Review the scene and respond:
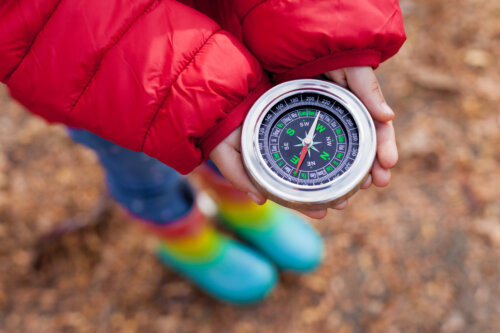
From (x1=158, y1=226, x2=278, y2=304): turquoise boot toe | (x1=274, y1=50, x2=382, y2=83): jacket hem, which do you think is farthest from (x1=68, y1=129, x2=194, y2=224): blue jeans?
(x1=274, y1=50, x2=382, y2=83): jacket hem

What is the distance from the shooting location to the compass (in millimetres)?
1201

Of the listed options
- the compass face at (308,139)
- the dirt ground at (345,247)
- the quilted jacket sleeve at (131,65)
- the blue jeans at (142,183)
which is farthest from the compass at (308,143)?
the dirt ground at (345,247)

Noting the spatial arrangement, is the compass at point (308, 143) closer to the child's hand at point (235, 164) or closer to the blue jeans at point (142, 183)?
the child's hand at point (235, 164)

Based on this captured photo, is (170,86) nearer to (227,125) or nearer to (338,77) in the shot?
(227,125)

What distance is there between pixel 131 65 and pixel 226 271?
1.27m

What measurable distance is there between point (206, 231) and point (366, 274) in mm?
728

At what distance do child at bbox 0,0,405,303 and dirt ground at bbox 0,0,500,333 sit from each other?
106 centimetres

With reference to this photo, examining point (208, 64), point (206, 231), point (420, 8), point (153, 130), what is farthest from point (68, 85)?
point (420, 8)

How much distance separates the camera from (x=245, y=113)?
4.04 feet

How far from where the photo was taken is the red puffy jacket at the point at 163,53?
115 cm

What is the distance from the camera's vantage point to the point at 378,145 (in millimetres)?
1250

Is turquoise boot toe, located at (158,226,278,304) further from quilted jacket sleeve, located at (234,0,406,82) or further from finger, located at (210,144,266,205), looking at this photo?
quilted jacket sleeve, located at (234,0,406,82)

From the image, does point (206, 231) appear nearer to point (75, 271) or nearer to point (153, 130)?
point (75, 271)

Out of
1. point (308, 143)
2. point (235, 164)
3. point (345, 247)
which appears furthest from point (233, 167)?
point (345, 247)
